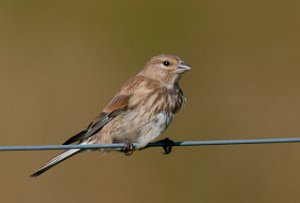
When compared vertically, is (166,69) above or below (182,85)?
below

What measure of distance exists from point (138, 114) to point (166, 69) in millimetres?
623

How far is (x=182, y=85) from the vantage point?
12461 millimetres

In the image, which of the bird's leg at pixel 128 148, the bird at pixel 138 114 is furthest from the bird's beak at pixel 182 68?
the bird's leg at pixel 128 148

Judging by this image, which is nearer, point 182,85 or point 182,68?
point 182,68

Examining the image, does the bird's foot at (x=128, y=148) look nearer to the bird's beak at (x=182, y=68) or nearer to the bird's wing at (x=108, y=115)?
the bird's wing at (x=108, y=115)

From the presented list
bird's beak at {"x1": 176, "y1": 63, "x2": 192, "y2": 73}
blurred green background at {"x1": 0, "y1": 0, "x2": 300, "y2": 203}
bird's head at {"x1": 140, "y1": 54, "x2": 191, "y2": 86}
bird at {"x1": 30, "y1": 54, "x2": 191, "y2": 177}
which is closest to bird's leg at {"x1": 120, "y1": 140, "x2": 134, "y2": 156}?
bird at {"x1": 30, "y1": 54, "x2": 191, "y2": 177}

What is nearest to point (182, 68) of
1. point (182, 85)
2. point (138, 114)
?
point (138, 114)

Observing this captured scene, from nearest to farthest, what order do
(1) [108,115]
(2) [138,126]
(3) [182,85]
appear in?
1. (2) [138,126]
2. (1) [108,115]
3. (3) [182,85]

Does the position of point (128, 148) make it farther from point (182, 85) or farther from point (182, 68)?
point (182, 85)

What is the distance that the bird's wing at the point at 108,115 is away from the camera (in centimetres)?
895

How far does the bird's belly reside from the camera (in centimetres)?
866

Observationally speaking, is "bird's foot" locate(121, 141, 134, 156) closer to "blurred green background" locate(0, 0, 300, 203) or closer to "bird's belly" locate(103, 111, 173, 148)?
"bird's belly" locate(103, 111, 173, 148)

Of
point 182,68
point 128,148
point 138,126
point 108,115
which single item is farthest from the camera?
point 182,68

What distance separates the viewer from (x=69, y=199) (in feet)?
36.0
